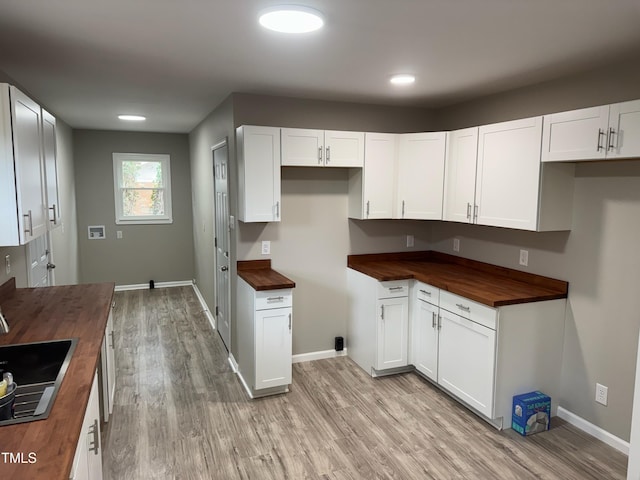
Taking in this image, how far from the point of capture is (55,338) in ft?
6.88

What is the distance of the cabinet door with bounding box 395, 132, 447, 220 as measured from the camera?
3.75 metres

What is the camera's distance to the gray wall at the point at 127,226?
647 centimetres

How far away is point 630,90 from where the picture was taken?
8.58ft

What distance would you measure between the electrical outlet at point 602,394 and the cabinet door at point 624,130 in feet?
5.02

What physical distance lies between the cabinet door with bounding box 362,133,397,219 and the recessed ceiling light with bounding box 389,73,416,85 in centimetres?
64

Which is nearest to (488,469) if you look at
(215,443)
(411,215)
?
(215,443)

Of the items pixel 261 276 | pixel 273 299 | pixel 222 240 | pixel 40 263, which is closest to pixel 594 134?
pixel 273 299

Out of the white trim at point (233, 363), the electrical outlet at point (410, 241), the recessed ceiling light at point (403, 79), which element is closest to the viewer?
the recessed ceiling light at point (403, 79)

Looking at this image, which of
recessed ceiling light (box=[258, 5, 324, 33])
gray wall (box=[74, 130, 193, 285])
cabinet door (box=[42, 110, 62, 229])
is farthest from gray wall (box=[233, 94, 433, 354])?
gray wall (box=[74, 130, 193, 285])

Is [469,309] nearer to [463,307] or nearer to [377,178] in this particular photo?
[463,307]

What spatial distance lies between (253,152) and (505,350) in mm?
2338

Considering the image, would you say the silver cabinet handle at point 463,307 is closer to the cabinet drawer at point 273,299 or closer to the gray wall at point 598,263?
the gray wall at point 598,263

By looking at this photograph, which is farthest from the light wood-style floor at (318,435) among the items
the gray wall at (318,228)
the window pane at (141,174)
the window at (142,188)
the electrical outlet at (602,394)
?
the window pane at (141,174)

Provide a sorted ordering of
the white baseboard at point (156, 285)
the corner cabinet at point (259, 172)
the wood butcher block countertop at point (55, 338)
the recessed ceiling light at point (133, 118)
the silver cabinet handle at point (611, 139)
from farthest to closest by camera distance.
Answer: the white baseboard at point (156, 285) < the recessed ceiling light at point (133, 118) < the corner cabinet at point (259, 172) < the silver cabinet handle at point (611, 139) < the wood butcher block countertop at point (55, 338)
